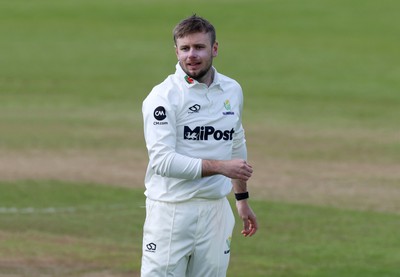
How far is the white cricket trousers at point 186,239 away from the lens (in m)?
8.45

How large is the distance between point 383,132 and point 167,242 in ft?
54.5

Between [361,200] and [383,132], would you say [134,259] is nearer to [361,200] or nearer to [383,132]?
[361,200]

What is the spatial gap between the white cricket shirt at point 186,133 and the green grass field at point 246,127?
430 cm

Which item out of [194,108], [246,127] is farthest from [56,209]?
[246,127]

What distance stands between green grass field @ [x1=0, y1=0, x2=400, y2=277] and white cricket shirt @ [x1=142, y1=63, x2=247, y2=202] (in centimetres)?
430

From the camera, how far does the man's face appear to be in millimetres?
8336

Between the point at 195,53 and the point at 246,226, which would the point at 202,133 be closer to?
the point at 195,53

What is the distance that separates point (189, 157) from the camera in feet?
27.3

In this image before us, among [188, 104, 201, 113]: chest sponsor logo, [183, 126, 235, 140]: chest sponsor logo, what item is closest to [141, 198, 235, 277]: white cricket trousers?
[183, 126, 235, 140]: chest sponsor logo

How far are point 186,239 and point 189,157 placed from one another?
56 cm

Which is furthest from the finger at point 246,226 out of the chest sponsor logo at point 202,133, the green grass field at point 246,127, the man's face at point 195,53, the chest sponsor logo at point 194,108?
the green grass field at point 246,127

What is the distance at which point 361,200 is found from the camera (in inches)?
680

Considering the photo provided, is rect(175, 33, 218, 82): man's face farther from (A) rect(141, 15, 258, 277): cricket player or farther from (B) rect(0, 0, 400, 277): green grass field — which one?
(B) rect(0, 0, 400, 277): green grass field

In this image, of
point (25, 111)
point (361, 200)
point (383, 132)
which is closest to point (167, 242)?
point (361, 200)
